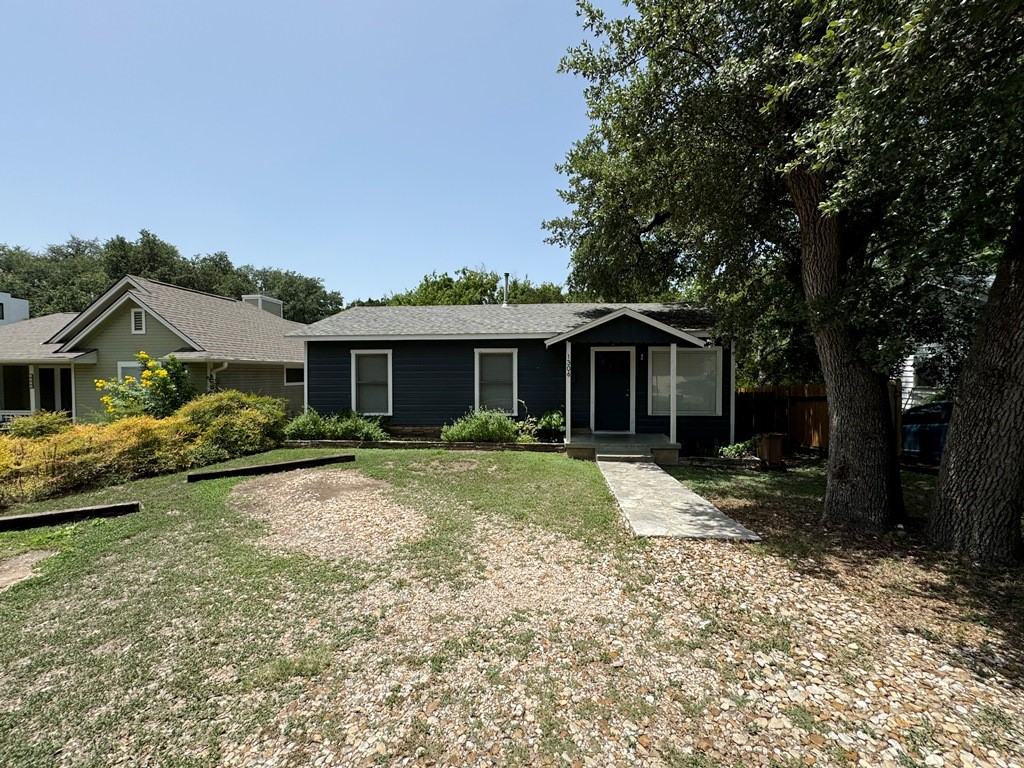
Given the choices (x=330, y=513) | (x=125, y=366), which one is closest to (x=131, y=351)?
(x=125, y=366)

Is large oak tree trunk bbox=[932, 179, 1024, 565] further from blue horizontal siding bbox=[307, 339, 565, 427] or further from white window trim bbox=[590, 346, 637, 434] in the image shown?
blue horizontal siding bbox=[307, 339, 565, 427]

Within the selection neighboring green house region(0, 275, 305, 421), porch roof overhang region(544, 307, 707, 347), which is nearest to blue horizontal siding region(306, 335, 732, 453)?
porch roof overhang region(544, 307, 707, 347)

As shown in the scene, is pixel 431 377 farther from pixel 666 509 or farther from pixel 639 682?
pixel 639 682

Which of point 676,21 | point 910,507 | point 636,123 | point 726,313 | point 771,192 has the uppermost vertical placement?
point 676,21

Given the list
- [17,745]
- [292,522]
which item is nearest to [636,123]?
[292,522]

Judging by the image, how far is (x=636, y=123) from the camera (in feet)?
22.4

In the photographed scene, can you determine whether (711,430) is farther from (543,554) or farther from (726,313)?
(543,554)

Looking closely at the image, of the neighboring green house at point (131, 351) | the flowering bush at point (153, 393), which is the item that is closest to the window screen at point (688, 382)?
the flowering bush at point (153, 393)

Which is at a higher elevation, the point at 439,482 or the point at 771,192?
the point at 771,192

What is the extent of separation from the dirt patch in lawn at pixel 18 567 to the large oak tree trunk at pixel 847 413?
28.6 ft

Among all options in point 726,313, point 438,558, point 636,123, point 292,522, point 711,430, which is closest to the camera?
point 438,558

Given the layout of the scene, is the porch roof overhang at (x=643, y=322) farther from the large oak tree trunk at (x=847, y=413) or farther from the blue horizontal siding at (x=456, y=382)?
the large oak tree trunk at (x=847, y=413)

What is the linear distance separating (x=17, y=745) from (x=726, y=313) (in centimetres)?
1022

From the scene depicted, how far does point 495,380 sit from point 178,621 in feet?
29.4
